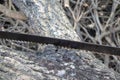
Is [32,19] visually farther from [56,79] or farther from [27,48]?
[56,79]

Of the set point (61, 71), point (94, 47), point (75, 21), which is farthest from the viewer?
point (75, 21)

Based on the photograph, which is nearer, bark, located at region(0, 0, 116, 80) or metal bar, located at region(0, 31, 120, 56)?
metal bar, located at region(0, 31, 120, 56)

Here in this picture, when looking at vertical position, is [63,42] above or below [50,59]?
above

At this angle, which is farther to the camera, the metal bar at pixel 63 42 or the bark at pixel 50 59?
the bark at pixel 50 59

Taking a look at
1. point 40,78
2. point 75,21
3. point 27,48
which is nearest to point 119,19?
point 75,21

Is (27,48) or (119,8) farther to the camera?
(119,8)

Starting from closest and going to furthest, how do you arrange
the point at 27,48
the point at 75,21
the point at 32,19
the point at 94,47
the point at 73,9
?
1. the point at 94,47
2. the point at 32,19
3. the point at 27,48
4. the point at 75,21
5. the point at 73,9

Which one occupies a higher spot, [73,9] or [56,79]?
[73,9]

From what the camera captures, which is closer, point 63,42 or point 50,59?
point 63,42
